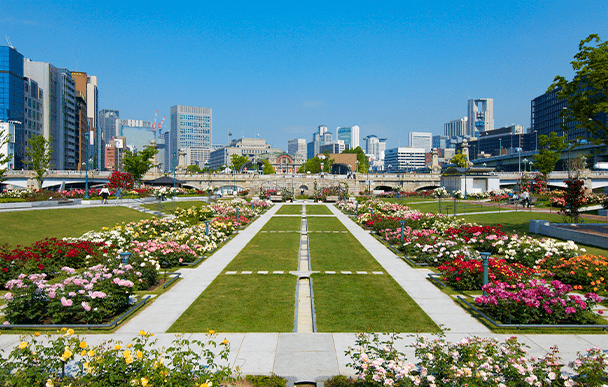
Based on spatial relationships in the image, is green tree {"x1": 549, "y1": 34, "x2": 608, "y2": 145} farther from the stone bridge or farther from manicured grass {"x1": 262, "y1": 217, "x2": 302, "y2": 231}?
the stone bridge

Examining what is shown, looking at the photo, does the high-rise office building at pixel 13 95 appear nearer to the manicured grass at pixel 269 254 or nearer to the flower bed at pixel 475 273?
the manicured grass at pixel 269 254

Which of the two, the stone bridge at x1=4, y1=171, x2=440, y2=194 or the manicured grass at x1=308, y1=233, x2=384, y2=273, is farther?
the stone bridge at x1=4, y1=171, x2=440, y2=194

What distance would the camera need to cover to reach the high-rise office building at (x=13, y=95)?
9762 cm

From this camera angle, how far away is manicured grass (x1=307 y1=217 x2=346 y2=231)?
27.8 metres

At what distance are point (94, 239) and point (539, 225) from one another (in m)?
23.9

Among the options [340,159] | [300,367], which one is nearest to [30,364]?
[300,367]

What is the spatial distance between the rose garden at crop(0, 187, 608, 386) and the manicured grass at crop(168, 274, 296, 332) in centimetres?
5

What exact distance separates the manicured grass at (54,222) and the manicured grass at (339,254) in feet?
43.4

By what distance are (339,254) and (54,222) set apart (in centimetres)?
1782

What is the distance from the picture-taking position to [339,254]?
727 inches

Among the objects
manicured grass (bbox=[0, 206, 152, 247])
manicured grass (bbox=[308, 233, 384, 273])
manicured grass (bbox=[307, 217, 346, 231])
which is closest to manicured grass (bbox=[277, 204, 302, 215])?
manicured grass (bbox=[307, 217, 346, 231])

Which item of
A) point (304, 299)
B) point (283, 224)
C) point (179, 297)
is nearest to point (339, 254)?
point (304, 299)

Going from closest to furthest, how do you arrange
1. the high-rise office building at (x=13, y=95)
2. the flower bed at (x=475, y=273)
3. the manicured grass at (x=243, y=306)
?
the manicured grass at (x=243, y=306) < the flower bed at (x=475, y=273) < the high-rise office building at (x=13, y=95)

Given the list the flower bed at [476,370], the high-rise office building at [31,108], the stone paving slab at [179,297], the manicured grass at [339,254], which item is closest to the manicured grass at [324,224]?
the manicured grass at [339,254]
